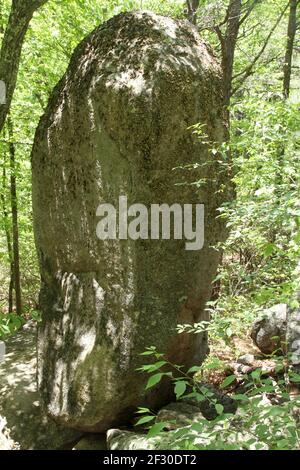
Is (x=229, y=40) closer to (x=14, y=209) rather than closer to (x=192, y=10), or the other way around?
(x=192, y=10)

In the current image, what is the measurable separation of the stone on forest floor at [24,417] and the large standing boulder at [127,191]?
0.33 m

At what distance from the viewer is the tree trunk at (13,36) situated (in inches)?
184

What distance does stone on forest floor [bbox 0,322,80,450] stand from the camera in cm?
543

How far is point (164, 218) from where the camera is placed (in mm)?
5035

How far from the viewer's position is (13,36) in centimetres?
471

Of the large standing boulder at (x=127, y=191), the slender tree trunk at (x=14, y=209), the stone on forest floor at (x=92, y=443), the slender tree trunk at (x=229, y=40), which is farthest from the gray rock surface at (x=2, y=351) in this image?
the slender tree trunk at (x=229, y=40)

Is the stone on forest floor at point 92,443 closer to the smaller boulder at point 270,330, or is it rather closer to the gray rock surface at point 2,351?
the gray rock surface at point 2,351

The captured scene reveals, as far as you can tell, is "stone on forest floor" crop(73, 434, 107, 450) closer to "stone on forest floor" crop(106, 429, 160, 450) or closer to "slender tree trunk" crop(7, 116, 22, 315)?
"stone on forest floor" crop(106, 429, 160, 450)

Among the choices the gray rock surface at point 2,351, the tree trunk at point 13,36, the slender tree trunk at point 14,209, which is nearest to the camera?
the tree trunk at point 13,36

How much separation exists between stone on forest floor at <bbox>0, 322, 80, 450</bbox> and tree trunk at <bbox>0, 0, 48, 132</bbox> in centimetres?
401

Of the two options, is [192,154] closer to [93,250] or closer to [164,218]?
[164,218]

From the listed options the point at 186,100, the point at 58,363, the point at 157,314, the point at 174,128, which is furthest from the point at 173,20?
the point at 58,363

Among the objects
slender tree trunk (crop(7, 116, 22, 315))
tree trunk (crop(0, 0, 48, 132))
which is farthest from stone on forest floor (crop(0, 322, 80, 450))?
tree trunk (crop(0, 0, 48, 132))
